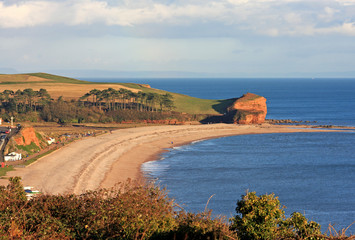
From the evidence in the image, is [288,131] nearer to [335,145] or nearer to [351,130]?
[351,130]

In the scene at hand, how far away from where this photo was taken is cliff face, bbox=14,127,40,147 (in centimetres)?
5763

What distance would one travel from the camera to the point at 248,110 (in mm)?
121188

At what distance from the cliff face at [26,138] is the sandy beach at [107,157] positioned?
3.83 metres

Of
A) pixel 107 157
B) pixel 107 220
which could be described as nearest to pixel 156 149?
pixel 107 157

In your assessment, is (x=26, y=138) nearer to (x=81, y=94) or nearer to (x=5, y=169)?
(x=5, y=169)

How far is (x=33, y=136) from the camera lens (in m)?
61.8

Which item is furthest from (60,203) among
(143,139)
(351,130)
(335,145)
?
(351,130)

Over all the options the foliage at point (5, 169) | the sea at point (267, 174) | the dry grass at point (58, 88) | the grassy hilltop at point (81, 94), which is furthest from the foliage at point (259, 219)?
the dry grass at point (58, 88)

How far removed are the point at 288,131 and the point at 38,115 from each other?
57.1 m

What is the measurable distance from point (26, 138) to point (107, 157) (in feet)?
34.6

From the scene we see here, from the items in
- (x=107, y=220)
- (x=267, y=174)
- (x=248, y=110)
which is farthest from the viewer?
(x=248, y=110)

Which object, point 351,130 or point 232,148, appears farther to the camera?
point 351,130

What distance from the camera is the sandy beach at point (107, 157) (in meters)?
Result: 43.4

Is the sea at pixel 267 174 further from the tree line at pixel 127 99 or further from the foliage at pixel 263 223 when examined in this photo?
the tree line at pixel 127 99
